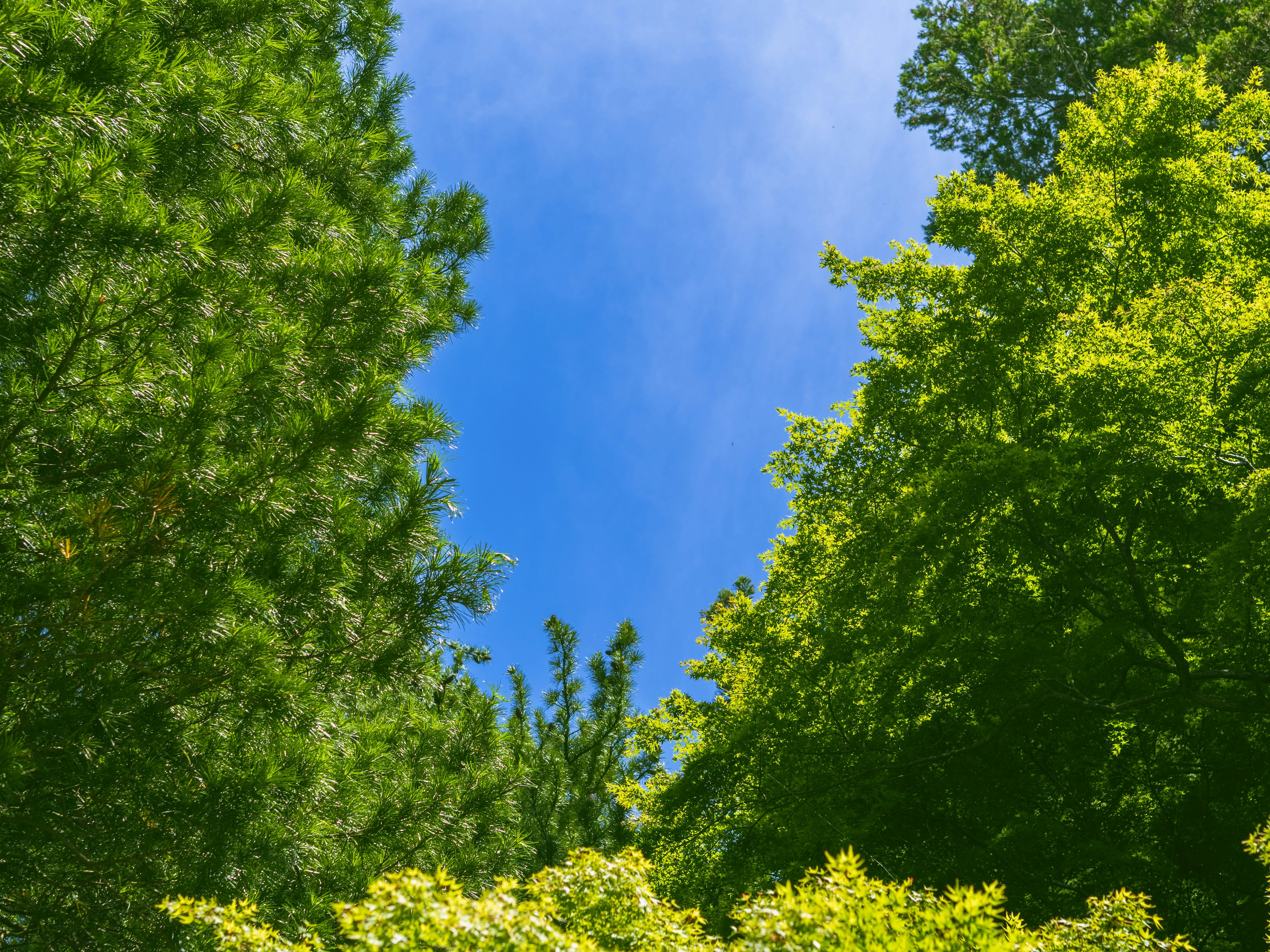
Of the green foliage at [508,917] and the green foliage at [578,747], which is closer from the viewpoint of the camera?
the green foliage at [508,917]

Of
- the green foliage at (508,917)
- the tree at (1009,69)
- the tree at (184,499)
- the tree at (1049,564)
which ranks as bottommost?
the green foliage at (508,917)

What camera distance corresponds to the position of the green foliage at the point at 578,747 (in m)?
10.7

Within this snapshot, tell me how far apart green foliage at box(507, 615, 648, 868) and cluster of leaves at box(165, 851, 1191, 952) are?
6.42 m

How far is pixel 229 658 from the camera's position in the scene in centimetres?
377

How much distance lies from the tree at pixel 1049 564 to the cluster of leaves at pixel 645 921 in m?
4.17

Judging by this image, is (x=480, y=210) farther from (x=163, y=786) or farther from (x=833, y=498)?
(x=163, y=786)

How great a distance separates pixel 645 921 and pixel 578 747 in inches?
311

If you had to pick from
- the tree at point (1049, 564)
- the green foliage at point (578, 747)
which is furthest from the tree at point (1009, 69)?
the green foliage at point (578, 747)

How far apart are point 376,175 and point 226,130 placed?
2.56 m

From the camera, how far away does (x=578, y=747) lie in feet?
38.3

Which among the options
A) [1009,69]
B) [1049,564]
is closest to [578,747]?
[1049,564]

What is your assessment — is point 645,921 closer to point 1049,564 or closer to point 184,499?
point 184,499

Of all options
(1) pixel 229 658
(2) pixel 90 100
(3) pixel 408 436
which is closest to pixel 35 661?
(1) pixel 229 658

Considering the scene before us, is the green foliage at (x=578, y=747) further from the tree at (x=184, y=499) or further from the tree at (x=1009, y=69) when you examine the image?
the tree at (x=1009, y=69)
